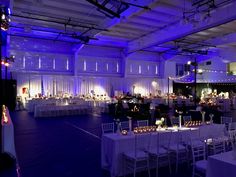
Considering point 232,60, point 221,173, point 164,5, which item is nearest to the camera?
point 221,173

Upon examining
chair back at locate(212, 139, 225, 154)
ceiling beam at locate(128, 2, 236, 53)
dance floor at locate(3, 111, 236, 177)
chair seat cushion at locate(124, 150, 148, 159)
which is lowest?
dance floor at locate(3, 111, 236, 177)

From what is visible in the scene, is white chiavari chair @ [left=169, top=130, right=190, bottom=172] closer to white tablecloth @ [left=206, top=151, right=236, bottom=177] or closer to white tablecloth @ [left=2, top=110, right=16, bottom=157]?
white tablecloth @ [left=206, top=151, right=236, bottom=177]

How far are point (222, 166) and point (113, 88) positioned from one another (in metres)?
15.8

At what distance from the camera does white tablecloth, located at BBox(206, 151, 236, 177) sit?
279cm

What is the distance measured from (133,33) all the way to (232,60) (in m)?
10.4

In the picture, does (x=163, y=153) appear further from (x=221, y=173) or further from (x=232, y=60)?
(x=232, y=60)

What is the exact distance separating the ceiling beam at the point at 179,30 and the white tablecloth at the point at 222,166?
7023 mm

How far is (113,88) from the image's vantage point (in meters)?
18.6

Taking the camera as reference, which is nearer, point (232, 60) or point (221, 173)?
point (221, 173)

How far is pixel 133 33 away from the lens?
556 inches

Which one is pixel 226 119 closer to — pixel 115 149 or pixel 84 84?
pixel 115 149

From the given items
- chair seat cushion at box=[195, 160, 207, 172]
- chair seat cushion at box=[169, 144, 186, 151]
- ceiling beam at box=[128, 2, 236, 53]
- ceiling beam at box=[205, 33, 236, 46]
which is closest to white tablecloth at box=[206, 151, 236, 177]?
chair seat cushion at box=[195, 160, 207, 172]

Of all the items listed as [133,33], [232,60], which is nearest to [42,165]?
[133,33]

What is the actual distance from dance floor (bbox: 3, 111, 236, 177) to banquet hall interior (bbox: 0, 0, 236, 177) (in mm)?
25
